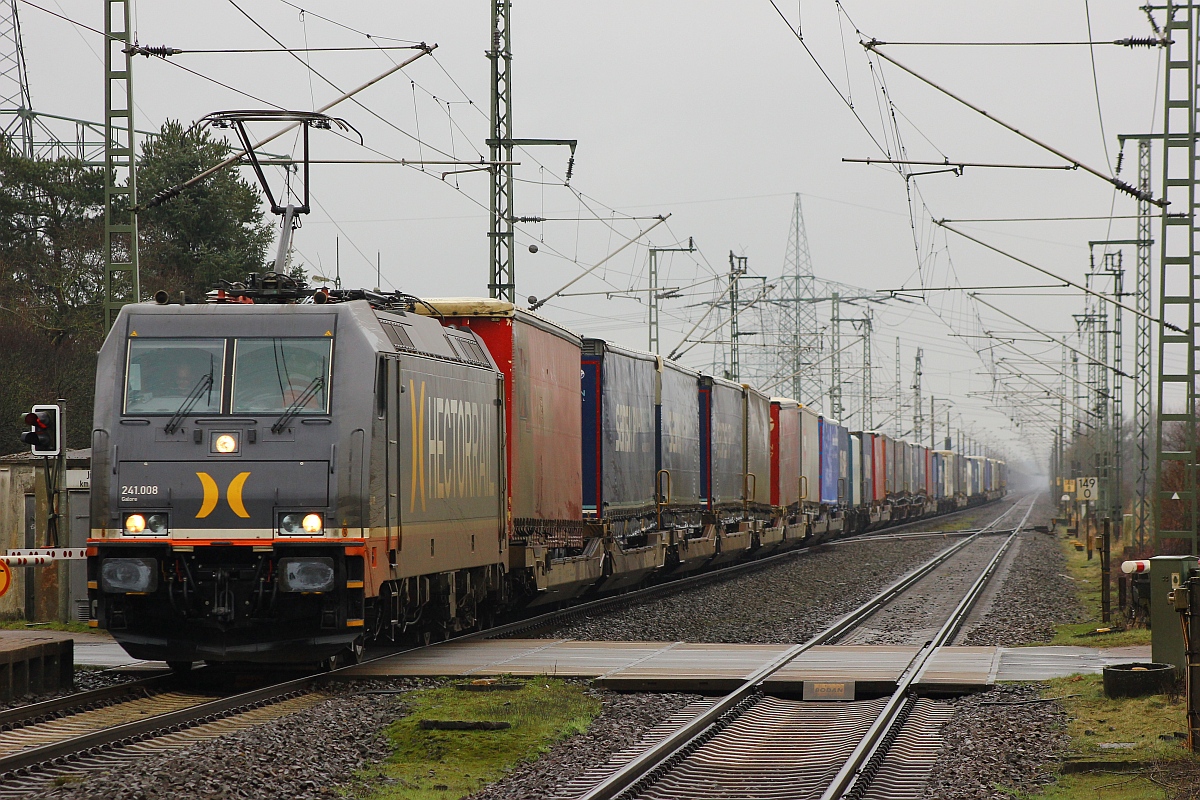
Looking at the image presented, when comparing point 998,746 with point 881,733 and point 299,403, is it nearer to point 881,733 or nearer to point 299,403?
point 881,733

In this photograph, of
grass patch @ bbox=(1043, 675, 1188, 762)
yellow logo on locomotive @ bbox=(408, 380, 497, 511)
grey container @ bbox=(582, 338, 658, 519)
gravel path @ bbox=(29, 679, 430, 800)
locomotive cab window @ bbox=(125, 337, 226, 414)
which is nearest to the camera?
gravel path @ bbox=(29, 679, 430, 800)

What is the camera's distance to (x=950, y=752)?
10.9 m

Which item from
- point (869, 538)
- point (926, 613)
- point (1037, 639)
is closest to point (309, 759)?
point (1037, 639)

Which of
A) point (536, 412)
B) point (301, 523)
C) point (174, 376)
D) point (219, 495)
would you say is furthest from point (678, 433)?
point (219, 495)

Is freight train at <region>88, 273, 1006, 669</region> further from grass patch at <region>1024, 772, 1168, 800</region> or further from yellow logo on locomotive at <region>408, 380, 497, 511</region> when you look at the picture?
grass patch at <region>1024, 772, 1168, 800</region>

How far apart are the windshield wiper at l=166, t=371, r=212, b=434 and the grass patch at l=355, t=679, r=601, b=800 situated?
319 centimetres

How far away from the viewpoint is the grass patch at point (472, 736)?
9734 mm

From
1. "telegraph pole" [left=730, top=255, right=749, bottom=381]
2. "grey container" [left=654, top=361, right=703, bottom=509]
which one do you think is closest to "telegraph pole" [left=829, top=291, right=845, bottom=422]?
"telegraph pole" [left=730, top=255, right=749, bottom=381]

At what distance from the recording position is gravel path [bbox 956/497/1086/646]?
65.6 feet

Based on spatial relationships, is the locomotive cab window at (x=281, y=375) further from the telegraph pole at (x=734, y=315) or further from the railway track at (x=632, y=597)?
the telegraph pole at (x=734, y=315)

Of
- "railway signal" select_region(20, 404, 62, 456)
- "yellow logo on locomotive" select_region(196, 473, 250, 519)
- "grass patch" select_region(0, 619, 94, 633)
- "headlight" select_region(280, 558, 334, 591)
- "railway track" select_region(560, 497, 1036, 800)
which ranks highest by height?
"railway signal" select_region(20, 404, 62, 456)

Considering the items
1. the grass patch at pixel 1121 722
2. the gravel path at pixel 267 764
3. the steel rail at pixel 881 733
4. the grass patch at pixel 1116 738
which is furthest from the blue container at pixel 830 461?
the gravel path at pixel 267 764

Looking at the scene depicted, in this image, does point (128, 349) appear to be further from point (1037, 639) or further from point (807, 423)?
point (807, 423)

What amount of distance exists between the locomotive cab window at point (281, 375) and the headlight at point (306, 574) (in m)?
1.36
